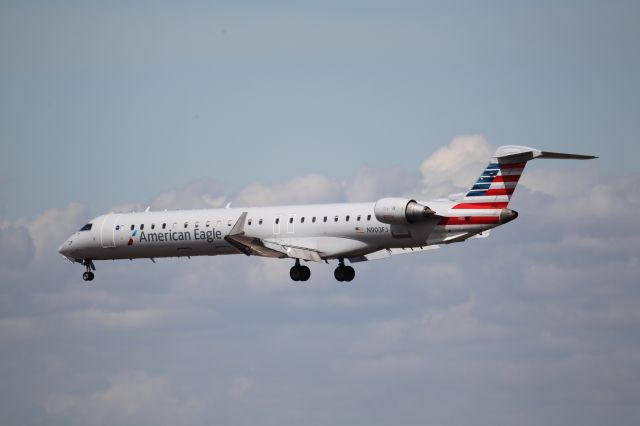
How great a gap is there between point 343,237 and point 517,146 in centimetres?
945

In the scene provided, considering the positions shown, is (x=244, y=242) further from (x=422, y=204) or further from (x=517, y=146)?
(x=517, y=146)

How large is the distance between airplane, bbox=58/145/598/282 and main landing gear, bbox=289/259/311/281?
0.05 metres

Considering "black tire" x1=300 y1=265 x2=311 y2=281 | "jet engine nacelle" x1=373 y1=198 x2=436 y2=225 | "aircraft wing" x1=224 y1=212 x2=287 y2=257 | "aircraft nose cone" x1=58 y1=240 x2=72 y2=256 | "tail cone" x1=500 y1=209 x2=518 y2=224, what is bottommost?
"tail cone" x1=500 y1=209 x2=518 y2=224

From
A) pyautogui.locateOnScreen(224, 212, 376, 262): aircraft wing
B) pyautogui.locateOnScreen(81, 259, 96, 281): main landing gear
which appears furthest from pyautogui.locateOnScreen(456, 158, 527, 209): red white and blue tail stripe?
pyautogui.locateOnScreen(81, 259, 96, 281): main landing gear

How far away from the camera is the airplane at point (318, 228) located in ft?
215

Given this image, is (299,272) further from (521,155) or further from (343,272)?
(521,155)

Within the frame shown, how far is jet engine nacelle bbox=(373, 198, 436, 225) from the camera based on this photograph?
66000 millimetres

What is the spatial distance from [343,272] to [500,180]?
1045cm

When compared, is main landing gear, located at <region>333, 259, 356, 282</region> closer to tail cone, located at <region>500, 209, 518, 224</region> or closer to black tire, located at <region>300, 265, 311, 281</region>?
black tire, located at <region>300, 265, 311, 281</region>

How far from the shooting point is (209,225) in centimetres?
7269

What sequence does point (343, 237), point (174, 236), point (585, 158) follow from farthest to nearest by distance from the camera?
point (174, 236) → point (343, 237) → point (585, 158)

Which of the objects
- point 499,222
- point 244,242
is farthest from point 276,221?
point 499,222

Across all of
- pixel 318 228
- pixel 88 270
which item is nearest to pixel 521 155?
pixel 318 228

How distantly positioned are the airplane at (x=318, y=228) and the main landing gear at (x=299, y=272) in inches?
1.9
